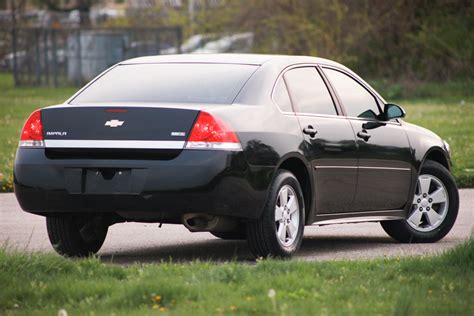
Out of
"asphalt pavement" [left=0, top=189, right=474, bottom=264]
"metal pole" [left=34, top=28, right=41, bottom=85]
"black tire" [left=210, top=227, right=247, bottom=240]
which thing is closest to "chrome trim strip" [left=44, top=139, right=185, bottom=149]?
"asphalt pavement" [left=0, top=189, right=474, bottom=264]

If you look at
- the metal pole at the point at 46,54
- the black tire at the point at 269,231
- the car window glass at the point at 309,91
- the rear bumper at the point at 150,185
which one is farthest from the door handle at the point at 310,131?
the metal pole at the point at 46,54

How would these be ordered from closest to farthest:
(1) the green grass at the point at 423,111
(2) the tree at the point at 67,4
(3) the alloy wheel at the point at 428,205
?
Answer: (3) the alloy wheel at the point at 428,205
(1) the green grass at the point at 423,111
(2) the tree at the point at 67,4

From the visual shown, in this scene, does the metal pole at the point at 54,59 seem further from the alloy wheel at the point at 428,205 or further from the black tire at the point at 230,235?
the black tire at the point at 230,235

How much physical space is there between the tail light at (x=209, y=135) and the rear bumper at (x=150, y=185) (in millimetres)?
48

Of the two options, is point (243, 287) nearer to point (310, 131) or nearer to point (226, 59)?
point (310, 131)

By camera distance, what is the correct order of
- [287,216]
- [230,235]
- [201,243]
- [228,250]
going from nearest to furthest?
[287,216], [228,250], [230,235], [201,243]

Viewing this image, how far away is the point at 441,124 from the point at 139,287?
17.0 metres

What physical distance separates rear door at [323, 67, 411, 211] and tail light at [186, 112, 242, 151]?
190cm

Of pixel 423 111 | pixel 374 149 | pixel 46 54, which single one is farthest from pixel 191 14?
pixel 374 149

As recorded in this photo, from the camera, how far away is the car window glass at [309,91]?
9.75 metres

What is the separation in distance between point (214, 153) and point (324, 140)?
1424mm

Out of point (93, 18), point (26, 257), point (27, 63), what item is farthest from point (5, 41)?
point (26, 257)

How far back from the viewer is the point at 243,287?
710 cm

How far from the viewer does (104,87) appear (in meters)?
9.52
